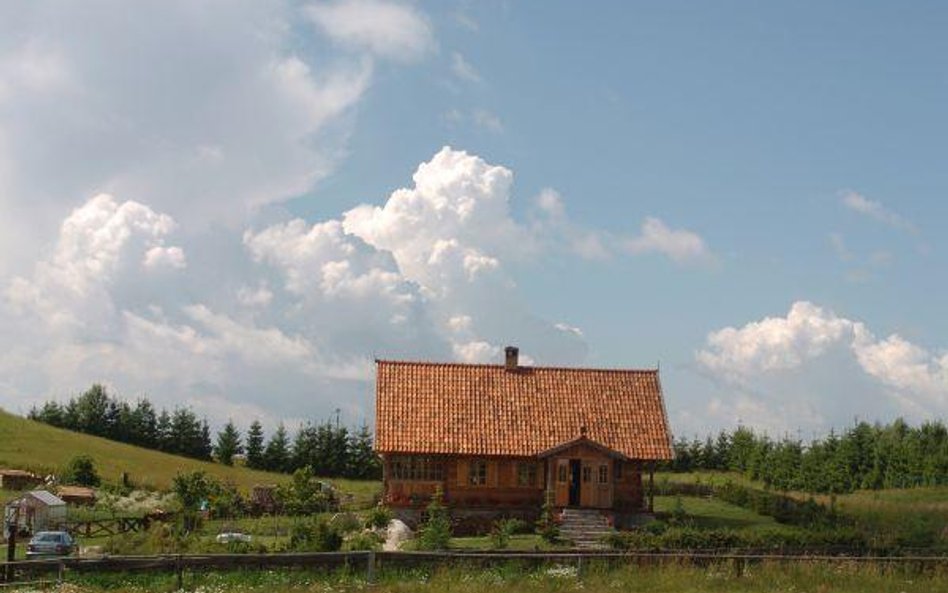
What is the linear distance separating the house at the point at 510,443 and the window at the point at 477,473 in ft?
0.13

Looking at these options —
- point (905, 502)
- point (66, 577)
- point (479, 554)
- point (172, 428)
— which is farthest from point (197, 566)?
point (172, 428)

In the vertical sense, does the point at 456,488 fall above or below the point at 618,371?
below

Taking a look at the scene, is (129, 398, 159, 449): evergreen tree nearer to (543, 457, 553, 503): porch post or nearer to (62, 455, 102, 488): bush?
(62, 455, 102, 488): bush

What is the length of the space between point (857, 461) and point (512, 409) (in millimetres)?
31565

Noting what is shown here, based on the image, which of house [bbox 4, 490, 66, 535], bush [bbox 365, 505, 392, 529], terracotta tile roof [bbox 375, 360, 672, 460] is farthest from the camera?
terracotta tile roof [bbox 375, 360, 672, 460]

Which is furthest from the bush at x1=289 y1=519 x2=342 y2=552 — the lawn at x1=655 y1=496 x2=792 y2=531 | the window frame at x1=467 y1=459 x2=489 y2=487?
the lawn at x1=655 y1=496 x2=792 y2=531

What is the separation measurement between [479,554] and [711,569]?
5.28 metres

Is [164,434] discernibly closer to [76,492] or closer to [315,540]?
[76,492]

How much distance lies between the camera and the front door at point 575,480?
149 feet

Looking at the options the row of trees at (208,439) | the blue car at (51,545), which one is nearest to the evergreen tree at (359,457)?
the row of trees at (208,439)

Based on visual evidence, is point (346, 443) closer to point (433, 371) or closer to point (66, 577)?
point (433, 371)

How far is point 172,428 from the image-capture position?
86062 millimetres

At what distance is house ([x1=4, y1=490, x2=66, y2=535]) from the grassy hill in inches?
747

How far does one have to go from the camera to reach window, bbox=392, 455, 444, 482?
4644cm
